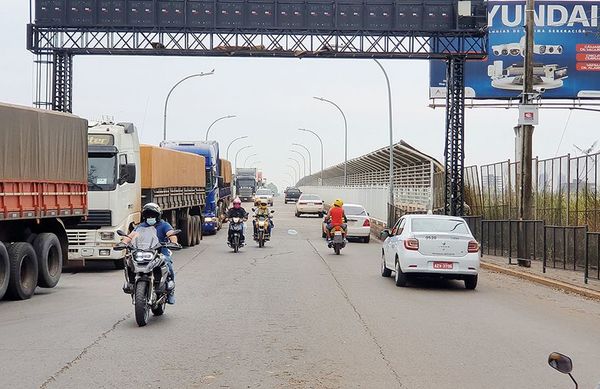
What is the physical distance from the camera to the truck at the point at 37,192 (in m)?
13.8

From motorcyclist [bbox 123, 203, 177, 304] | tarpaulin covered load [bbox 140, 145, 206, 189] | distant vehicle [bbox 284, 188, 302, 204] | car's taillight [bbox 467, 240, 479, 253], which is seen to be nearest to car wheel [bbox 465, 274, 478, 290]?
car's taillight [bbox 467, 240, 479, 253]

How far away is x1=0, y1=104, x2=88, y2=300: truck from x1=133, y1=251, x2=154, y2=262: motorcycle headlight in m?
3.35

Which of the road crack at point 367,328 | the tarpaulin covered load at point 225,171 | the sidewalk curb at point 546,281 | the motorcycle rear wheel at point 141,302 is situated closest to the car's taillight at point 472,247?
the sidewalk curb at point 546,281

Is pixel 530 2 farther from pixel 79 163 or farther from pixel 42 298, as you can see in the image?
pixel 42 298

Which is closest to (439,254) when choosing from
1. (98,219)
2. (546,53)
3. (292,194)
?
(98,219)

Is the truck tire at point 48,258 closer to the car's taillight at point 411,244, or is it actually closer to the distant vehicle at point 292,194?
the car's taillight at point 411,244

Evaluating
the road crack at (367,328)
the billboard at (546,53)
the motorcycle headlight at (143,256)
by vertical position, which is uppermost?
the billboard at (546,53)

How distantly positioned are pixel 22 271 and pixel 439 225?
8178 millimetres

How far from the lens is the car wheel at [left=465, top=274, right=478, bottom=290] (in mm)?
16812

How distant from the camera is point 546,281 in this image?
18.3 metres

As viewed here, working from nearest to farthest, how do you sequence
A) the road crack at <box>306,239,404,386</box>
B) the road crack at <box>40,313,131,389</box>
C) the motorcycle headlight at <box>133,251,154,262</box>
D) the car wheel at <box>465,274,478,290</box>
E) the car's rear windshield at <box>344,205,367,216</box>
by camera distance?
the road crack at <box>40,313,131,389</box> < the road crack at <box>306,239,404,386</box> < the motorcycle headlight at <box>133,251,154,262</box> < the car wheel at <box>465,274,478,290</box> < the car's rear windshield at <box>344,205,367,216</box>

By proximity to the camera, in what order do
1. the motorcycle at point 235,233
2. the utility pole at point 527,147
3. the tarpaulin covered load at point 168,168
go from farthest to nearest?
the motorcycle at point 235,233
the tarpaulin covered load at point 168,168
the utility pole at point 527,147

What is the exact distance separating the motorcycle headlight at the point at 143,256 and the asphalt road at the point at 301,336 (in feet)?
3.04

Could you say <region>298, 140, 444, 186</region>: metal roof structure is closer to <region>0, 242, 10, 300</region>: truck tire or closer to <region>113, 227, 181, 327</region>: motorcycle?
<region>0, 242, 10, 300</region>: truck tire
